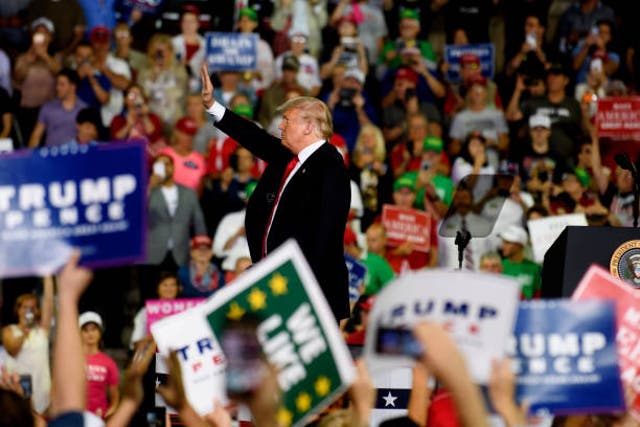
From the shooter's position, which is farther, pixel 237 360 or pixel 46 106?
pixel 46 106

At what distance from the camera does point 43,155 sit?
356 centimetres

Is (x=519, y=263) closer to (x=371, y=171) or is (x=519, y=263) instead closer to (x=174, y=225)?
(x=371, y=171)

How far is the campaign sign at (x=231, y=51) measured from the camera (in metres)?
12.0

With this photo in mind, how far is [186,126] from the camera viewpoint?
1105cm

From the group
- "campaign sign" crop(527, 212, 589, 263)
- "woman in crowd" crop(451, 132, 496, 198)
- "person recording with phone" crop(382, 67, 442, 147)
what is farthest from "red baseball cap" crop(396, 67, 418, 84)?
"campaign sign" crop(527, 212, 589, 263)

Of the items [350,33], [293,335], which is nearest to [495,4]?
[350,33]

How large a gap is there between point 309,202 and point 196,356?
1.40 m

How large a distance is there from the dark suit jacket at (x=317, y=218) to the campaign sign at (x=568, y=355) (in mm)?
2033

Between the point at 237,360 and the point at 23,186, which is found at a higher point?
the point at 23,186

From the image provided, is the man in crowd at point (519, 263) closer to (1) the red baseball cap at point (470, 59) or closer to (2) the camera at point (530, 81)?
(2) the camera at point (530, 81)

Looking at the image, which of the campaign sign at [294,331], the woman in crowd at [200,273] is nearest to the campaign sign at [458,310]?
the campaign sign at [294,331]

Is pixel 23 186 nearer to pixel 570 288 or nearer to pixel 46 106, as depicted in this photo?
pixel 570 288

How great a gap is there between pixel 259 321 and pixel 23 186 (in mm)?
695

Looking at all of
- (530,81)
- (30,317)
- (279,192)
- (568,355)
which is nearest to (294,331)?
(568,355)
